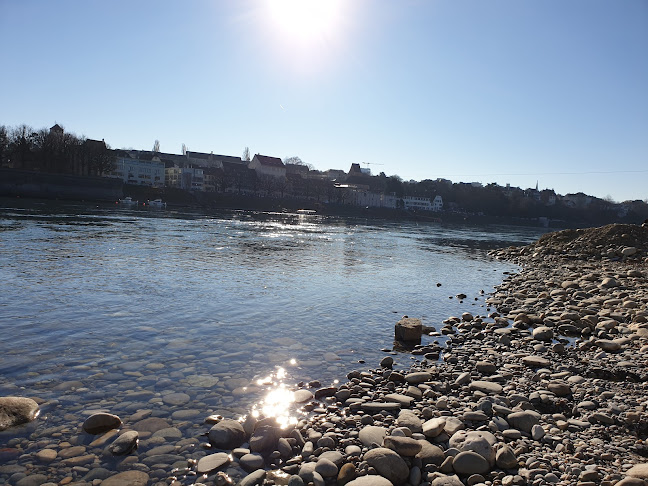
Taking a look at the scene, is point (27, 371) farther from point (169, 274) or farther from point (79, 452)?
point (169, 274)

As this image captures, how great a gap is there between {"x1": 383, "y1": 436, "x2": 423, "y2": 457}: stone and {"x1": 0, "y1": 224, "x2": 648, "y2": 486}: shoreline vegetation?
1 centimetres

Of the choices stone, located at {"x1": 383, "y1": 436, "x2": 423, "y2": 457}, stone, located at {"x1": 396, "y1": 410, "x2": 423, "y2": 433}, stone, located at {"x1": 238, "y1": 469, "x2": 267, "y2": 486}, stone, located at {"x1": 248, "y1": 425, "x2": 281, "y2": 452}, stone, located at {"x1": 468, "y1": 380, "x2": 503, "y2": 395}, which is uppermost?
stone, located at {"x1": 383, "y1": 436, "x2": 423, "y2": 457}

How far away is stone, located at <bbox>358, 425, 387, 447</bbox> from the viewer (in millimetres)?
5223

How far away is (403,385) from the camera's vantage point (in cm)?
726

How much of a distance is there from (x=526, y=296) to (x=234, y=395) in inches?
493

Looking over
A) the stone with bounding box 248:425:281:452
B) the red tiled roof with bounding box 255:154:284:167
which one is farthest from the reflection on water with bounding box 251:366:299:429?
the red tiled roof with bounding box 255:154:284:167

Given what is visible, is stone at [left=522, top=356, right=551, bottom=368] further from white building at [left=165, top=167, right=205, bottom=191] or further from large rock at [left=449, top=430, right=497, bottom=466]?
white building at [left=165, top=167, right=205, bottom=191]

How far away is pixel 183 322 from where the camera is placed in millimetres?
10492

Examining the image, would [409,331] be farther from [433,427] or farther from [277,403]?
[433,427]

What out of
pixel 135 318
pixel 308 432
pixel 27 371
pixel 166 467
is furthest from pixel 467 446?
pixel 135 318

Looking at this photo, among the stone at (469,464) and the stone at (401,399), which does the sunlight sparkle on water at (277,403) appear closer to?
the stone at (401,399)

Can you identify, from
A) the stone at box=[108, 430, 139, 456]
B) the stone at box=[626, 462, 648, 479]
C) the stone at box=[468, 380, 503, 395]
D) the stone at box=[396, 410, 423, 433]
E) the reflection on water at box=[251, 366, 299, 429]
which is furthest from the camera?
the stone at box=[468, 380, 503, 395]

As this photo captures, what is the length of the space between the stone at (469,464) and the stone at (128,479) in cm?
324

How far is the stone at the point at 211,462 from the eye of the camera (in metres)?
4.73
